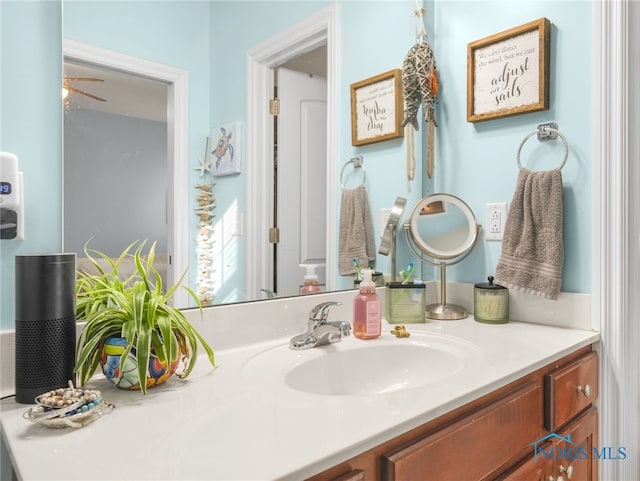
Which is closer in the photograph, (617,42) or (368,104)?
(617,42)

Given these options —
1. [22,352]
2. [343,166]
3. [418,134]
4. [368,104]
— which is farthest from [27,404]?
[418,134]

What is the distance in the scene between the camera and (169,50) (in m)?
0.99

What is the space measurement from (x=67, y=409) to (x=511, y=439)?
2.69 ft

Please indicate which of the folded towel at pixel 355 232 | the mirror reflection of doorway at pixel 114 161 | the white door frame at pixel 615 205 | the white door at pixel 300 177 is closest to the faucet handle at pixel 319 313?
the white door at pixel 300 177

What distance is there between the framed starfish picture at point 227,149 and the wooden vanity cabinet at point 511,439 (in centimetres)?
72

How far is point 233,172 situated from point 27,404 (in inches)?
25.4

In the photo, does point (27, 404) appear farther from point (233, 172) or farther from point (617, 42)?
point (617, 42)

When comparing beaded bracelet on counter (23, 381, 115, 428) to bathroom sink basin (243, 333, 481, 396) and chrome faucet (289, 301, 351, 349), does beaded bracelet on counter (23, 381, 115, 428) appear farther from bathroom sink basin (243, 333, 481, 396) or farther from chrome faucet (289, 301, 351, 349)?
chrome faucet (289, 301, 351, 349)

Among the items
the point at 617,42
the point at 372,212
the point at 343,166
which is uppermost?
the point at 617,42

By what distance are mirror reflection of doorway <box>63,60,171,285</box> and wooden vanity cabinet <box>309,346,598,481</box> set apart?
63 cm

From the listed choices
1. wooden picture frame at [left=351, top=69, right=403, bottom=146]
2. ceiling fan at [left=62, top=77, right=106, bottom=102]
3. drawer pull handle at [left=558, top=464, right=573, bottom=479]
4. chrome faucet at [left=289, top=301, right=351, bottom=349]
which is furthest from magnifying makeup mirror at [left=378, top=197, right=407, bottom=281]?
ceiling fan at [left=62, top=77, right=106, bottom=102]

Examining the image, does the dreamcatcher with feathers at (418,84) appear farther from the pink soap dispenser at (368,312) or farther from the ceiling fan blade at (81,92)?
the ceiling fan blade at (81,92)

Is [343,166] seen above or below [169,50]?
below

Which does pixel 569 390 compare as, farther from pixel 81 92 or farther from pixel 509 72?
pixel 81 92
